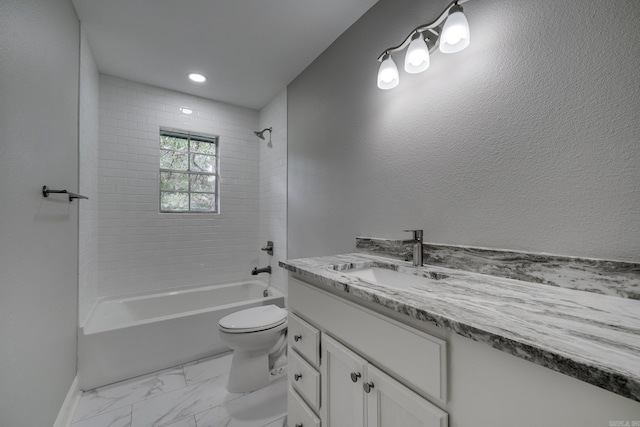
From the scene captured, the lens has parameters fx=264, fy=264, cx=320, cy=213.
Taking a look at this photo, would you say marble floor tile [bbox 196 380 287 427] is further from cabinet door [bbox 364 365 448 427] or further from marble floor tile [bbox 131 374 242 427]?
cabinet door [bbox 364 365 448 427]

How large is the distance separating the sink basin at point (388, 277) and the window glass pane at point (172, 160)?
2397 millimetres

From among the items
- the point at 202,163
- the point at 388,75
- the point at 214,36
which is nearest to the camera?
the point at 388,75

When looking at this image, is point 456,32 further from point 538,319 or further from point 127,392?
point 127,392

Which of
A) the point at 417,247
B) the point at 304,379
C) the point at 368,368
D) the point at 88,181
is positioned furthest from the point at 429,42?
the point at 88,181

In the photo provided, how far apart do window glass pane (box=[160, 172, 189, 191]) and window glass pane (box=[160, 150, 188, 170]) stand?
0.07 meters

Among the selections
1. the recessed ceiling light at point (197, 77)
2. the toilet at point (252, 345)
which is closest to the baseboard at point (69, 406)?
the toilet at point (252, 345)

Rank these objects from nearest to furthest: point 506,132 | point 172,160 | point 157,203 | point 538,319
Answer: point 538,319
point 506,132
point 157,203
point 172,160

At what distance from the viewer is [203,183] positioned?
118 inches

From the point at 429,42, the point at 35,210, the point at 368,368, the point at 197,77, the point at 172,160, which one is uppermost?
the point at 197,77

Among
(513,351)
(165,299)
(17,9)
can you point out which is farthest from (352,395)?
(165,299)

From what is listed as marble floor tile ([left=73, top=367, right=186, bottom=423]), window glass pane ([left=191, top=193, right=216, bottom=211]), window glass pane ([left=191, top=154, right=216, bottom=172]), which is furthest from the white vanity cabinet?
window glass pane ([left=191, top=154, right=216, bottom=172])

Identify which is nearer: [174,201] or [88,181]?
[88,181]

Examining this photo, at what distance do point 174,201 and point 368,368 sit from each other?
2706 millimetres

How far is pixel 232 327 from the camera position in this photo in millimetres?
1766
